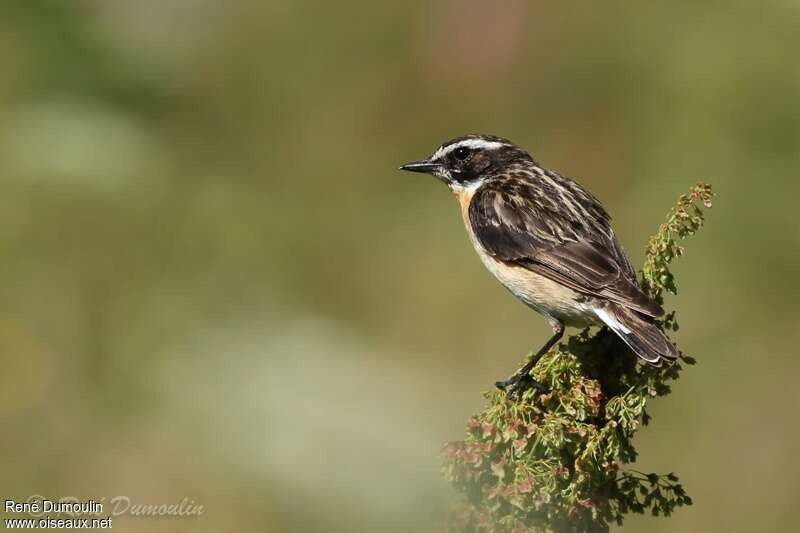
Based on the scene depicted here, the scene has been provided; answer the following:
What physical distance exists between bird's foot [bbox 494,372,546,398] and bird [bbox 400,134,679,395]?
0.80 metres

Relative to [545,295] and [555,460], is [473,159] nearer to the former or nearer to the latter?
[545,295]

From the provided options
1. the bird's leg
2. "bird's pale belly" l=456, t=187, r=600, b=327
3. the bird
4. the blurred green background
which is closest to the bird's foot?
the bird's leg

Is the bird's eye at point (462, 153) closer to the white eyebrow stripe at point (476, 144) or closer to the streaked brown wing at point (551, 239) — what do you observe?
the white eyebrow stripe at point (476, 144)

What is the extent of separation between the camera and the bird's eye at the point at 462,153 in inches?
339

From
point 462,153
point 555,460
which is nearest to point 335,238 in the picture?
point 462,153

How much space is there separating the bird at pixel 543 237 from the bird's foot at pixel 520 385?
799 millimetres

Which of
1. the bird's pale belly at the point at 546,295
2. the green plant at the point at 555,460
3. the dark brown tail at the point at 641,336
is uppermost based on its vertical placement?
the bird's pale belly at the point at 546,295

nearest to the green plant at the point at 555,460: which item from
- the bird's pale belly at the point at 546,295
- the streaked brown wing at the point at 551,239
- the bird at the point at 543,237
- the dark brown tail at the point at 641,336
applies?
the dark brown tail at the point at 641,336

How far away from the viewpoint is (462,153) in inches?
339

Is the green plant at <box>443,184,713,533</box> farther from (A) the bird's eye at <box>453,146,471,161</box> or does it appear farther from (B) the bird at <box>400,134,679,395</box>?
(A) the bird's eye at <box>453,146,471,161</box>

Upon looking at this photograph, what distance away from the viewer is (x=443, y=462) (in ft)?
16.4

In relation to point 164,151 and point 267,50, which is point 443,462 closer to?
point 164,151

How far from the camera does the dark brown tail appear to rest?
5.64m

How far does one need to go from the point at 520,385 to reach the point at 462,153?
3496 mm
